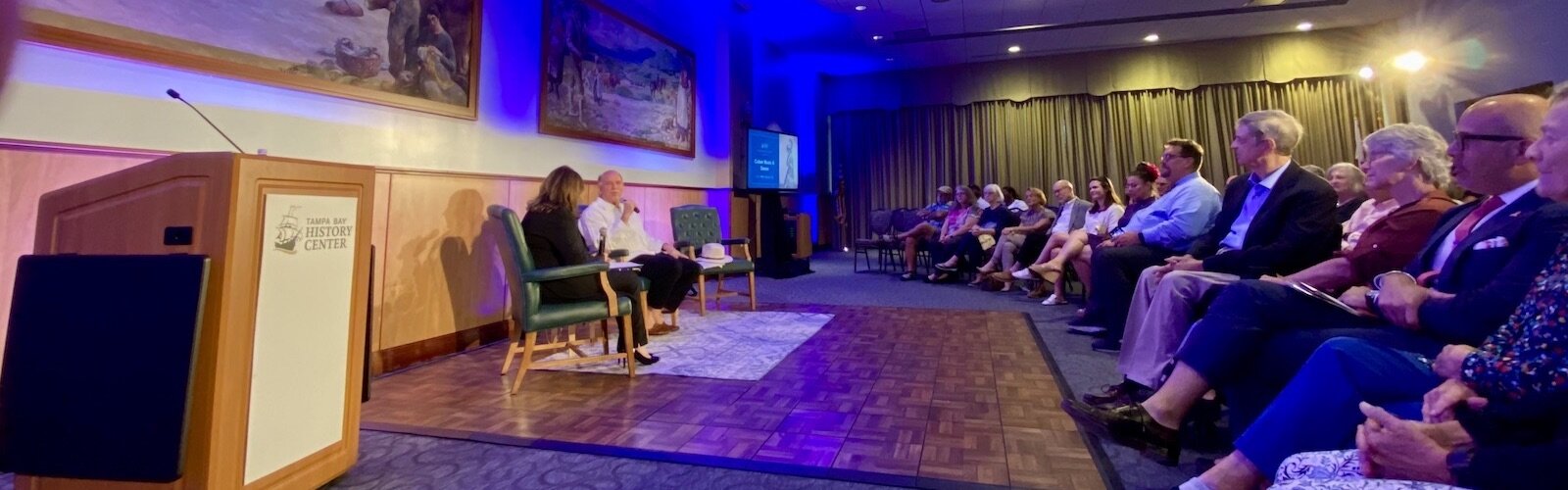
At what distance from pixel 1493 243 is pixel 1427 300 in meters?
0.16

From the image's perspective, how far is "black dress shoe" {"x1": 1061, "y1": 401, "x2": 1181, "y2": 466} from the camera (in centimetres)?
174

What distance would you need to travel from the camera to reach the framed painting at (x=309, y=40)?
82.7 inches

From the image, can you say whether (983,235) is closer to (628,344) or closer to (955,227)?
(955,227)

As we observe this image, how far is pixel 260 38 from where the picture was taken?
2521mm

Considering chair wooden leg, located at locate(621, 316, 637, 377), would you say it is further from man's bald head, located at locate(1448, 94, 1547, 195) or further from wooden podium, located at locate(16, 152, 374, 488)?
man's bald head, located at locate(1448, 94, 1547, 195)

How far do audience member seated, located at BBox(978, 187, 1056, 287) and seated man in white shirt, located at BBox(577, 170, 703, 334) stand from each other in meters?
3.41

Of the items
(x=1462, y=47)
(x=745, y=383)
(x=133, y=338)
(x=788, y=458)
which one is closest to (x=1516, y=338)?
(x=788, y=458)

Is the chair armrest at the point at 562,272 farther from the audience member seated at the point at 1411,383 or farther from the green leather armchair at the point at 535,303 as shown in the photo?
the audience member seated at the point at 1411,383

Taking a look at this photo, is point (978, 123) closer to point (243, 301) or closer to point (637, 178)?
point (637, 178)

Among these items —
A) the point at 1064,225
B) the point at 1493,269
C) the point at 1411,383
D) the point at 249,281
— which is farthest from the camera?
the point at 1064,225

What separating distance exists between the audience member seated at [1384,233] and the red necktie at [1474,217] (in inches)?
12.6

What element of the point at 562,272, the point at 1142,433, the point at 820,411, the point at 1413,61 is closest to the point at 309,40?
the point at 562,272

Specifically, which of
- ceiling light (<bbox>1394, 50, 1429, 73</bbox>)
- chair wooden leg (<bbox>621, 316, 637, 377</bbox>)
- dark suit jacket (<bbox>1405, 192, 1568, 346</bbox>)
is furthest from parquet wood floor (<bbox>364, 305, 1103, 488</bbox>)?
ceiling light (<bbox>1394, 50, 1429, 73</bbox>)

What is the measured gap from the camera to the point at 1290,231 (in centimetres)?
221
